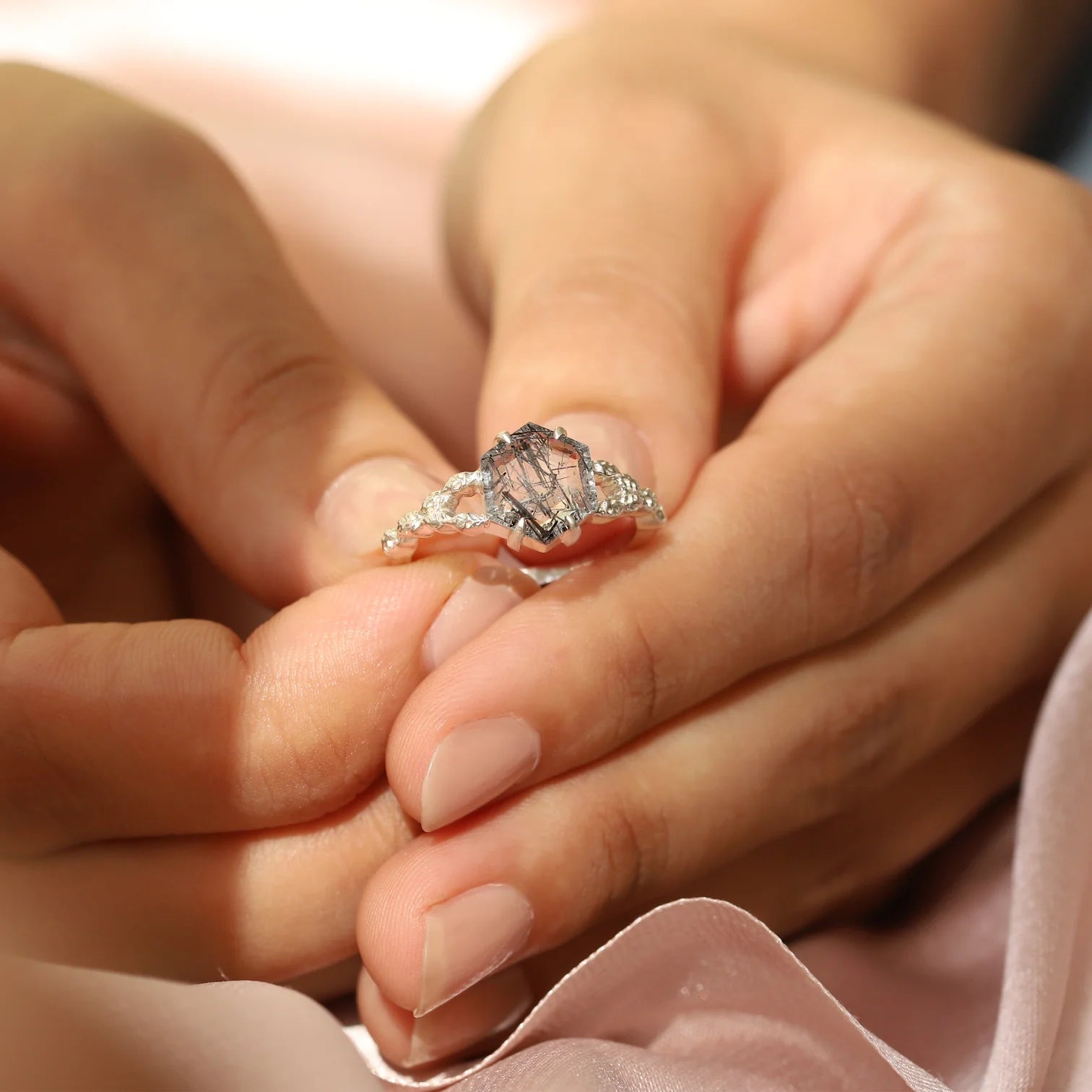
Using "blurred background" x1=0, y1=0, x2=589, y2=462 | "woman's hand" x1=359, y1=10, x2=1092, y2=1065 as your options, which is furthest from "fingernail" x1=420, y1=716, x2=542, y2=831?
"blurred background" x1=0, y1=0, x2=589, y2=462

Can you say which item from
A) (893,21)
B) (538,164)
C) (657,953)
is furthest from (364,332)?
(657,953)

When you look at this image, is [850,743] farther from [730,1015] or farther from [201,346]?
[201,346]

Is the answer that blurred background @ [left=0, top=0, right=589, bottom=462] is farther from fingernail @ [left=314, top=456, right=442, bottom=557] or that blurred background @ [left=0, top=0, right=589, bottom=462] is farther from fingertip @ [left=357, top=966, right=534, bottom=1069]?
fingertip @ [left=357, top=966, right=534, bottom=1069]

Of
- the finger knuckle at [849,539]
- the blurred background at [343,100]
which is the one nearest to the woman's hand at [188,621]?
the finger knuckle at [849,539]

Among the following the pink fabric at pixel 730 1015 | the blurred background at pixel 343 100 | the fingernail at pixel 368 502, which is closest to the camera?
the pink fabric at pixel 730 1015

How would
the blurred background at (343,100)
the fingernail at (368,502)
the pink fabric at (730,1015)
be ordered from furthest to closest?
the blurred background at (343,100), the fingernail at (368,502), the pink fabric at (730,1015)

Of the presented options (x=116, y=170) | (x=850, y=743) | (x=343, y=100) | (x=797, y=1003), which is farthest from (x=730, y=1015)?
(x=343, y=100)

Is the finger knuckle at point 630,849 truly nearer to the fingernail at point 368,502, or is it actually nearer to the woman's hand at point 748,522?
the woman's hand at point 748,522
